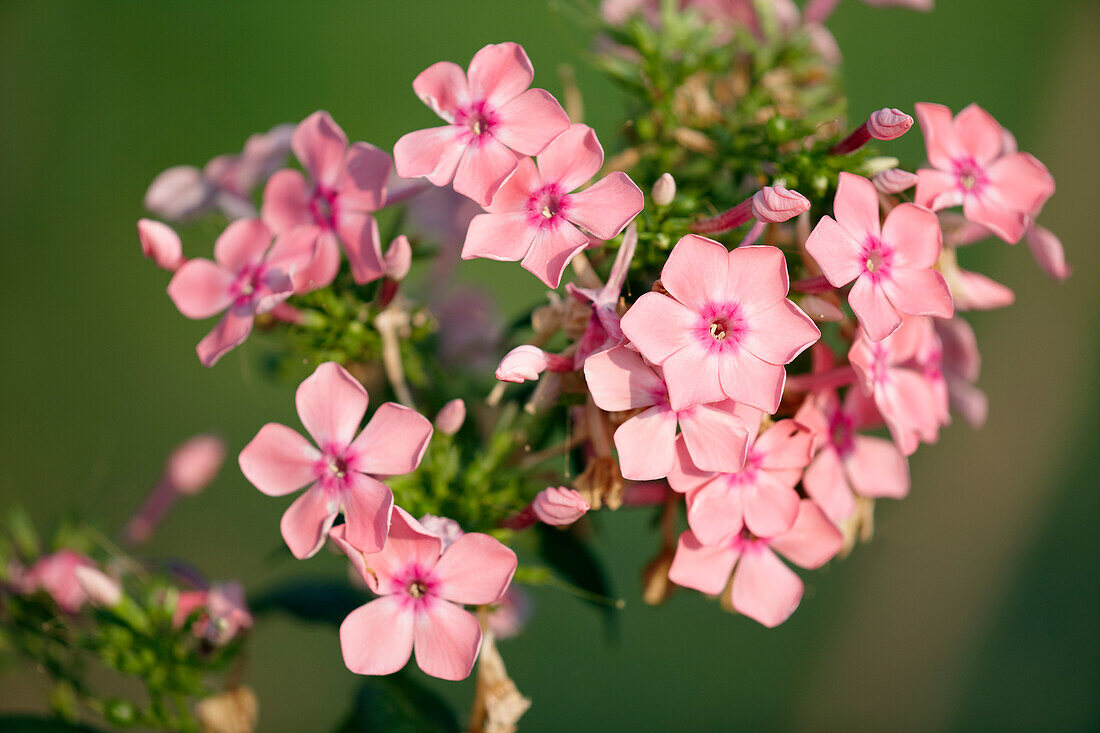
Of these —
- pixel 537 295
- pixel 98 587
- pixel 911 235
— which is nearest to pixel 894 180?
pixel 911 235

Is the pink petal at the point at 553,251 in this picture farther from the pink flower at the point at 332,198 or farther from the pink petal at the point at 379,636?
the pink petal at the point at 379,636

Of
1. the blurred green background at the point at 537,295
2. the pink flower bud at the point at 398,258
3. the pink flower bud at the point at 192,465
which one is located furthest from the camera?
the blurred green background at the point at 537,295

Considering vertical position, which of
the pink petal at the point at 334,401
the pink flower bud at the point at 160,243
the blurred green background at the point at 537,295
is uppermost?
the pink flower bud at the point at 160,243

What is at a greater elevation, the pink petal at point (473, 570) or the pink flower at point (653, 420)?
the pink flower at point (653, 420)

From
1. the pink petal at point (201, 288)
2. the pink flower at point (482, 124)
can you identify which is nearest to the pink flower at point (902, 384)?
the pink flower at point (482, 124)

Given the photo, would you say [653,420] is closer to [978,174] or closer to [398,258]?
[398,258]

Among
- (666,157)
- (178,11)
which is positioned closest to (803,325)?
(666,157)
